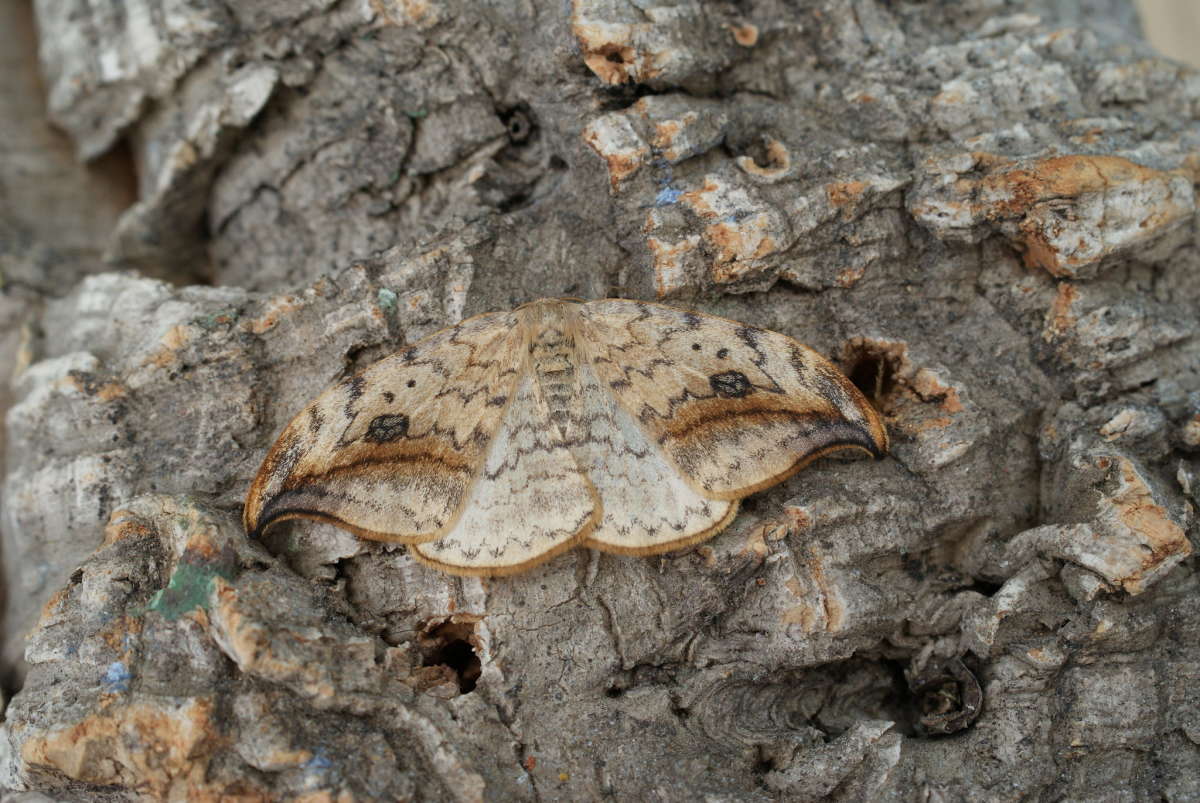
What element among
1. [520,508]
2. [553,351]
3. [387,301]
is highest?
[387,301]

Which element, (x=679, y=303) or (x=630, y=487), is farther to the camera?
(x=679, y=303)

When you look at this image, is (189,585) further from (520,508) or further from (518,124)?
(518,124)

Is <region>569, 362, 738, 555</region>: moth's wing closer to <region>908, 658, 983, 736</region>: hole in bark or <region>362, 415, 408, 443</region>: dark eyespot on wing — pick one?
<region>362, 415, 408, 443</region>: dark eyespot on wing

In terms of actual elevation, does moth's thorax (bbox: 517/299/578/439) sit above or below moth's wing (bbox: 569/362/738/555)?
above

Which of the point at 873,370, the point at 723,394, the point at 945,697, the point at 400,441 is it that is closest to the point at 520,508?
the point at 400,441

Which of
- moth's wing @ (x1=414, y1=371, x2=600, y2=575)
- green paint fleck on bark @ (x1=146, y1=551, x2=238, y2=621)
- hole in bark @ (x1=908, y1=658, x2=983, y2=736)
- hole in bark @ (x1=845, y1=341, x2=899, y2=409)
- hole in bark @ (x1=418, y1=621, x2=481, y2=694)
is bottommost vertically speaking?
hole in bark @ (x1=908, y1=658, x2=983, y2=736)

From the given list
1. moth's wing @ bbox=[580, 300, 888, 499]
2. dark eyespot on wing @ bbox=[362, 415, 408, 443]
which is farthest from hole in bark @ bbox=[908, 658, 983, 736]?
dark eyespot on wing @ bbox=[362, 415, 408, 443]
